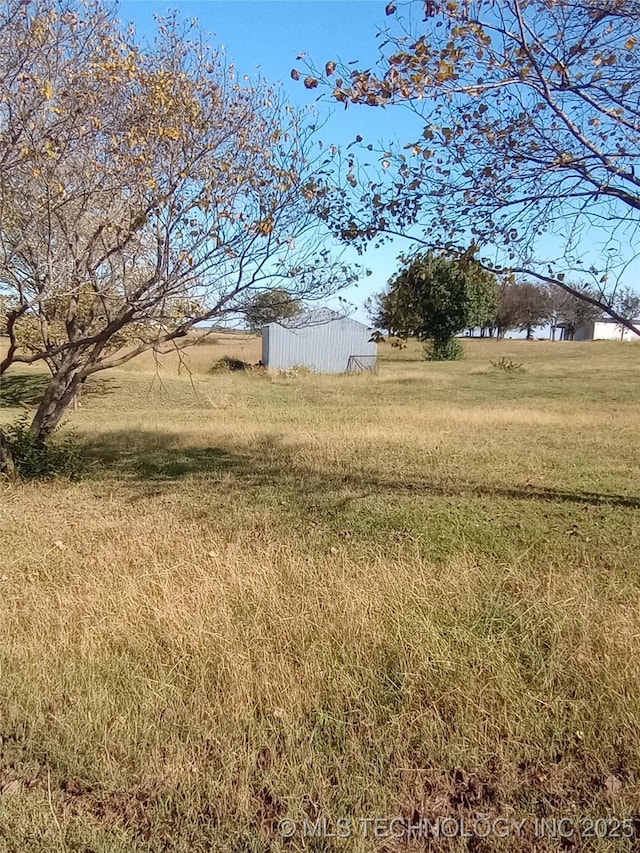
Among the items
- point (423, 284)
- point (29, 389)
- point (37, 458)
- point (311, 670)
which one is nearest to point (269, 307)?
point (423, 284)

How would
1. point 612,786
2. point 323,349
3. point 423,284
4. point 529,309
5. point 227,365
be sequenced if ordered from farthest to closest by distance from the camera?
point 529,309 < point 323,349 < point 227,365 < point 423,284 < point 612,786

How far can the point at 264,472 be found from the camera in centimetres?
955

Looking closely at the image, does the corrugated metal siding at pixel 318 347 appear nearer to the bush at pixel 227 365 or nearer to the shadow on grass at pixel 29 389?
the bush at pixel 227 365

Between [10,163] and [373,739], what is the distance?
6.57 metres

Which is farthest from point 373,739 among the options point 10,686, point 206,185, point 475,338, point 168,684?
point 475,338

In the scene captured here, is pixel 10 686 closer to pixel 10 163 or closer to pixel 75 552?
pixel 75 552

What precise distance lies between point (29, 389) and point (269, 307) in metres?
19.5

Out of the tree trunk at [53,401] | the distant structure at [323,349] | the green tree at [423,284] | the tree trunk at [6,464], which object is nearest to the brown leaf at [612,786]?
the green tree at [423,284]

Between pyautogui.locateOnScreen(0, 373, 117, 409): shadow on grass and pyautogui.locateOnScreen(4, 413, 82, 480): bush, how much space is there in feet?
44.8

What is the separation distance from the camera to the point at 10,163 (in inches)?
241

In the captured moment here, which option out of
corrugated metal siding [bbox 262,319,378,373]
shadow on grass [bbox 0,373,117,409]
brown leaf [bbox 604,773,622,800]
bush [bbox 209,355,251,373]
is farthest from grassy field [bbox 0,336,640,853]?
corrugated metal siding [bbox 262,319,378,373]

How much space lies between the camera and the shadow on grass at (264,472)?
26.6 feet

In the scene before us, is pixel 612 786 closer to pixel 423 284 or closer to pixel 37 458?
Result: pixel 423 284

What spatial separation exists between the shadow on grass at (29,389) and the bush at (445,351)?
1090 inches
